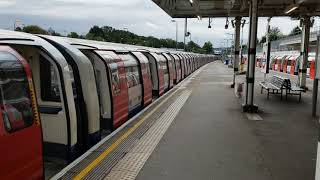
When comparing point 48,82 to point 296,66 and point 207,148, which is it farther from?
point 296,66

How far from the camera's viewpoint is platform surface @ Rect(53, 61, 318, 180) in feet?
21.2

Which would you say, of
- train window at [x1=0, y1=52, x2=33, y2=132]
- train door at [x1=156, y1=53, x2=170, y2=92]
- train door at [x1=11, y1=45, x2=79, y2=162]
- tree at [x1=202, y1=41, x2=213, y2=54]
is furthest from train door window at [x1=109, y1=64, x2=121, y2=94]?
tree at [x1=202, y1=41, x2=213, y2=54]

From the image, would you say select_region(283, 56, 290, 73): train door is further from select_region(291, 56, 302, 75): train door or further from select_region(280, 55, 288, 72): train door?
select_region(291, 56, 302, 75): train door

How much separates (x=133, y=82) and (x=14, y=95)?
7.35 metres

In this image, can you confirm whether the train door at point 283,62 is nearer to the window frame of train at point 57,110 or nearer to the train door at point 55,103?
the train door at point 55,103

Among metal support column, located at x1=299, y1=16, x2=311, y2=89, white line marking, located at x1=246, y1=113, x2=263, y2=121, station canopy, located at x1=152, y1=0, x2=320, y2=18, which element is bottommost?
white line marking, located at x1=246, y1=113, x2=263, y2=121

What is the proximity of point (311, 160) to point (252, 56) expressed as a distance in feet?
21.5

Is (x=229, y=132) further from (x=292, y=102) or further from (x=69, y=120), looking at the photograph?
(x=292, y=102)

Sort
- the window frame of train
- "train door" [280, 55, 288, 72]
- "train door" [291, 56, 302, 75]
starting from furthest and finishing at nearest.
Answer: "train door" [280, 55, 288, 72]
"train door" [291, 56, 302, 75]
the window frame of train

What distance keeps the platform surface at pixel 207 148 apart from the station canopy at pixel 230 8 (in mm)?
6786

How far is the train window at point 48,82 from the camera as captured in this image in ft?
23.4

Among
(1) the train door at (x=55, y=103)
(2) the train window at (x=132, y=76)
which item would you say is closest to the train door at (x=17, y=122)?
(1) the train door at (x=55, y=103)

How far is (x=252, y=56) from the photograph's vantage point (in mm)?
13523

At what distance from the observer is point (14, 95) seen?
4.96 metres
